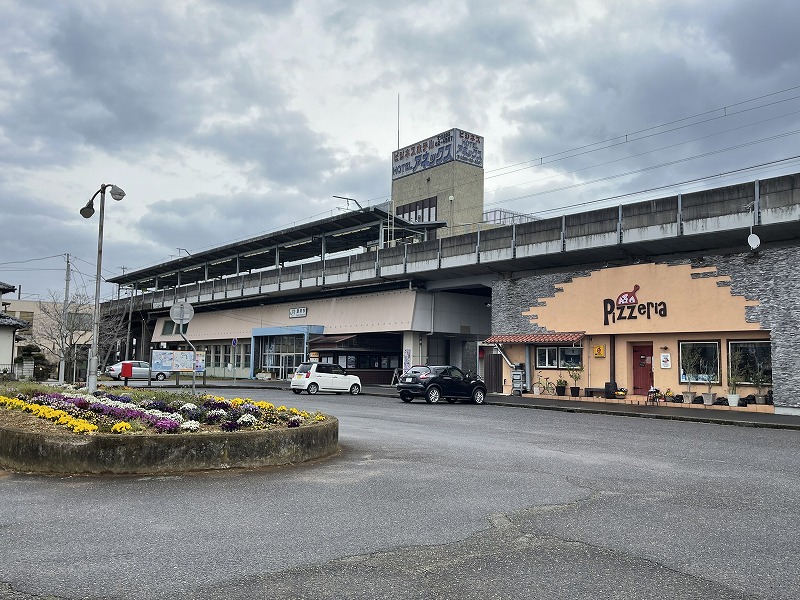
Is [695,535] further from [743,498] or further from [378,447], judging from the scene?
[378,447]

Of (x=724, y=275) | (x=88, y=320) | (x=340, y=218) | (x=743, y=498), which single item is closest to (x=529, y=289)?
(x=724, y=275)

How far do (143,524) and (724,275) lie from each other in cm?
2354

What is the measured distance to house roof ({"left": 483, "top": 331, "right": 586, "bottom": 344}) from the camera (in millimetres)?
29266

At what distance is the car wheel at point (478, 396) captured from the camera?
28092 millimetres

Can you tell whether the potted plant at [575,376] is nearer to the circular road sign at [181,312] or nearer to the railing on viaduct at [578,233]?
the railing on viaduct at [578,233]

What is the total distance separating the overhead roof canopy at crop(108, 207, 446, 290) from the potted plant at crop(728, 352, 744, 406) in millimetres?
22149

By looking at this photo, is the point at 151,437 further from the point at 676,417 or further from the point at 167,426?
the point at 676,417

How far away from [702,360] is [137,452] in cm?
2250

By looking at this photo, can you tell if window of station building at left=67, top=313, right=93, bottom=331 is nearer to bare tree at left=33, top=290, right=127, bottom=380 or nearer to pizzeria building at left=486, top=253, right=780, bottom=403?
bare tree at left=33, top=290, right=127, bottom=380

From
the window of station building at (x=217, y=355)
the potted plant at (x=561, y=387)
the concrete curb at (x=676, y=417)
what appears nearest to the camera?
the concrete curb at (x=676, y=417)

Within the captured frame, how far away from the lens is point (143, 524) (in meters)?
6.39

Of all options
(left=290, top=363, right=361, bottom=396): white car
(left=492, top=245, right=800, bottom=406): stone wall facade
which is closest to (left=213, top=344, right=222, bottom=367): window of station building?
(left=290, top=363, right=361, bottom=396): white car

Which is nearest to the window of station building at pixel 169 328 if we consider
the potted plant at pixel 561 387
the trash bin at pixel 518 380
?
the trash bin at pixel 518 380

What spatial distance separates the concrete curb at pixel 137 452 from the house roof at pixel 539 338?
2154cm
